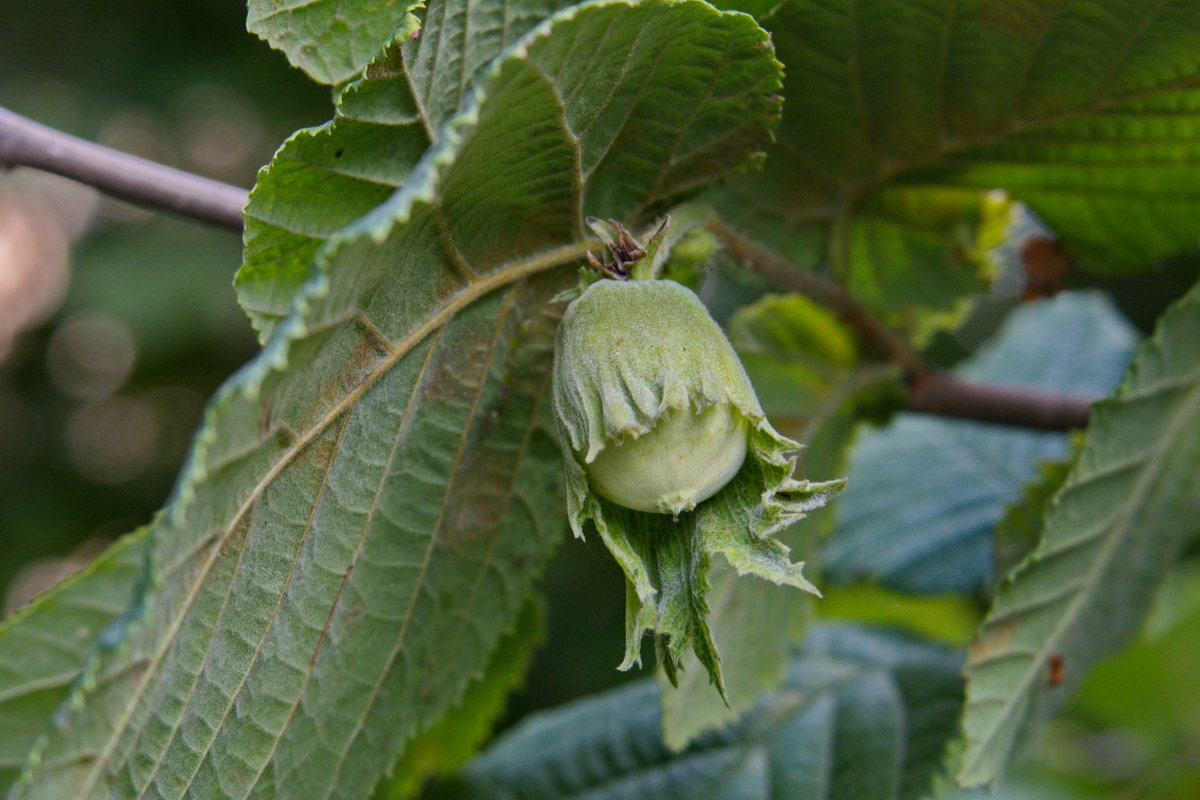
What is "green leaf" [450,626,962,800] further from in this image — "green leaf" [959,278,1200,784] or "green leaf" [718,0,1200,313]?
"green leaf" [718,0,1200,313]

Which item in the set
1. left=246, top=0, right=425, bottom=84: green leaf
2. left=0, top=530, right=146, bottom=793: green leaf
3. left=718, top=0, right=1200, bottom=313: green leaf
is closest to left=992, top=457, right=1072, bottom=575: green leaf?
left=718, top=0, right=1200, bottom=313: green leaf

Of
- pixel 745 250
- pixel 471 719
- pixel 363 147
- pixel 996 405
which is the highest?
pixel 363 147

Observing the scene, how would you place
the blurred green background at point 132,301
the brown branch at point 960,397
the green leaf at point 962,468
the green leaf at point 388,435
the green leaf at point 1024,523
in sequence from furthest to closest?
the blurred green background at point 132,301 → the green leaf at point 962,468 → the brown branch at point 960,397 → the green leaf at point 1024,523 → the green leaf at point 388,435

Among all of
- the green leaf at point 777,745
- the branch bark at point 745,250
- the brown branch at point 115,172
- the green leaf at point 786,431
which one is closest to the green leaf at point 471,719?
the green leaf at point 777,745

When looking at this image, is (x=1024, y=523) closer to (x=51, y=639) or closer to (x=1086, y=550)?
(x=1086, y=550)

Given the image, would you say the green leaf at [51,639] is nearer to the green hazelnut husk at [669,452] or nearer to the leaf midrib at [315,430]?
the leaf midrib at [315,430]

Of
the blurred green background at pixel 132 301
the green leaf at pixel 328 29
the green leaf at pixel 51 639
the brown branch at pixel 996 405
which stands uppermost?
the green leaf at pixel 328 29

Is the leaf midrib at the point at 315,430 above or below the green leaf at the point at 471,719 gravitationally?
above

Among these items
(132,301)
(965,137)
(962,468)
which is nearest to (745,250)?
(965,137)
